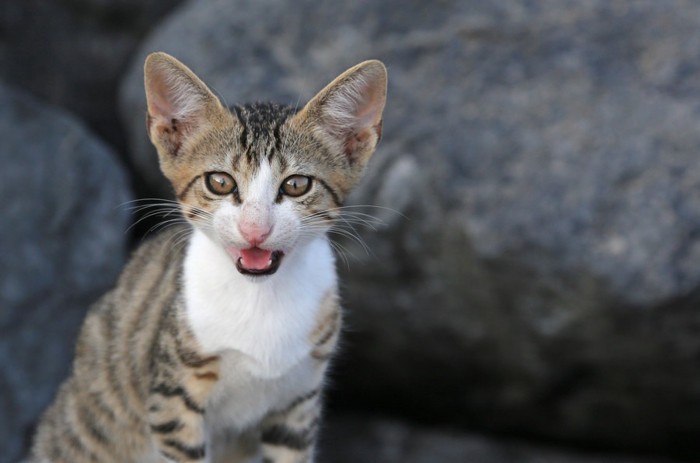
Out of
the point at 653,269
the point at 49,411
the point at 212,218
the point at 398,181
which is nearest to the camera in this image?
the point at 212,218

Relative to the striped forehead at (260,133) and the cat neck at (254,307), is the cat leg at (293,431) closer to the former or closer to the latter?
the cat neck at (254,307)

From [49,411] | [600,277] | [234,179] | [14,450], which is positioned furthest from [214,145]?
[14,450]

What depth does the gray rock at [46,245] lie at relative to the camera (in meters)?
4.83

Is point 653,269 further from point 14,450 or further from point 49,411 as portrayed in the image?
point 14,450

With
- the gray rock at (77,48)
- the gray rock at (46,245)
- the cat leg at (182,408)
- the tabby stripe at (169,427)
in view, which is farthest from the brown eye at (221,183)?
the gray rock at (77,48)

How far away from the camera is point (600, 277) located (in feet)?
14.5

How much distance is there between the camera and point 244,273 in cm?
303

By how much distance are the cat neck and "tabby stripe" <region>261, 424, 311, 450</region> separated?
0.35m

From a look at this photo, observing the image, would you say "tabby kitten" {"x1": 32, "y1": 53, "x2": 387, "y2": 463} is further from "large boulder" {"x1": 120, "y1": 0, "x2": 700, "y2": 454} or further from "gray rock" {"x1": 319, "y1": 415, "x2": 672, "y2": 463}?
"gray rock" {"x1": 319, "y1": 415, "x2": 672, "y2": 463}

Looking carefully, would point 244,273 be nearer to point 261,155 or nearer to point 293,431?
point 261,155

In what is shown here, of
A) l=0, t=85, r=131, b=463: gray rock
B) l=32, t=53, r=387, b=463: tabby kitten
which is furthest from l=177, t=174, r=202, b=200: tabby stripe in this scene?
l=0, t=85, r=131, b=463: gray rock

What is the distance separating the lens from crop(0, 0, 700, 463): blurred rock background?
4500 millimetres

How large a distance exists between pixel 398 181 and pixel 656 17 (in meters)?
1.45

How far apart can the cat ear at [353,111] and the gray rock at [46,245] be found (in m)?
2.21
